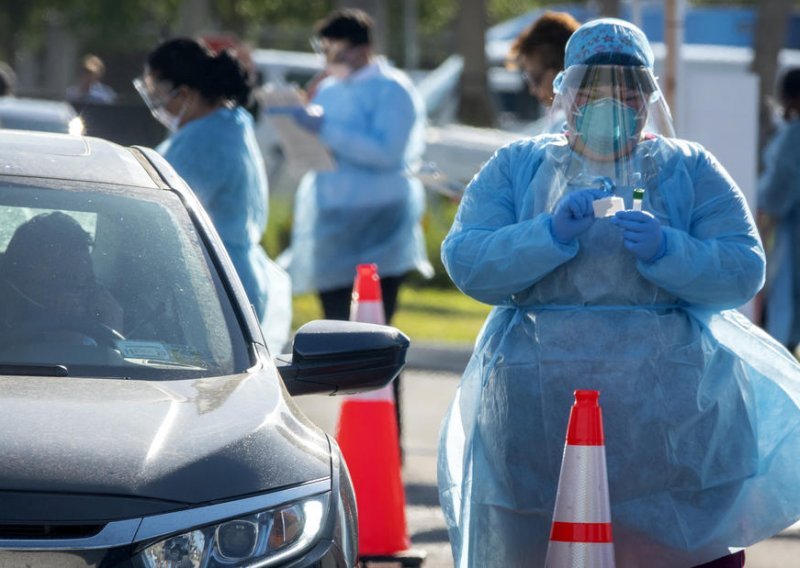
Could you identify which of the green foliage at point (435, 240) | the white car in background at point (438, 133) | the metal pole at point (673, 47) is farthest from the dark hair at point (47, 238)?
the green foliage at point (435, 240)

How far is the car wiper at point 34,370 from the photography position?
4113 millimetres

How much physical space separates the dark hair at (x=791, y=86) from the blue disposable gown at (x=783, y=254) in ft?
0.99

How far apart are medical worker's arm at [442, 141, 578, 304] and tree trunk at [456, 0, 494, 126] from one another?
75.2 ft

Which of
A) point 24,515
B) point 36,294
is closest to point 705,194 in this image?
point 36,294

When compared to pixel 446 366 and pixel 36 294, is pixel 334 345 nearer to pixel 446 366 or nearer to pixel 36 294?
pixel 36 294

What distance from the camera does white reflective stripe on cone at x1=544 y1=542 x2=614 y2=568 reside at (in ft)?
13.9

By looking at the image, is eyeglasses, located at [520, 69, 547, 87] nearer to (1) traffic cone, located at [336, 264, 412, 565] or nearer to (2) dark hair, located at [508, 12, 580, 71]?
(2) dark hair, located at [508, 12, 580, 71]

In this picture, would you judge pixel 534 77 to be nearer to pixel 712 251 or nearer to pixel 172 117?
pixel 172 117

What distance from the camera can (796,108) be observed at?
1186cm

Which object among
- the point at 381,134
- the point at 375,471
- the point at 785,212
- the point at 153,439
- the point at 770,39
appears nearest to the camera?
the point at 153,439

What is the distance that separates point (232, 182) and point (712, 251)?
2.77 m

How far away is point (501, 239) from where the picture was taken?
4625 mm

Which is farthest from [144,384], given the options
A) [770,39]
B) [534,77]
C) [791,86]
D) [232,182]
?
[770,39]

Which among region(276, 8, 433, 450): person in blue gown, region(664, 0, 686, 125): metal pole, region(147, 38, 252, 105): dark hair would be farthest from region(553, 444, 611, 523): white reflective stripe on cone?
region(664, 0, 686, 125): metal pole
